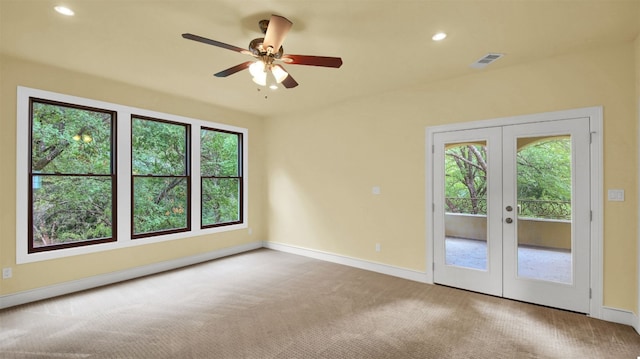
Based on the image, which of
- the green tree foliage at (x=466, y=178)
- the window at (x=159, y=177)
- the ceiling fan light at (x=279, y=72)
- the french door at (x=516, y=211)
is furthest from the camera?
the window at (x=159, y=177)

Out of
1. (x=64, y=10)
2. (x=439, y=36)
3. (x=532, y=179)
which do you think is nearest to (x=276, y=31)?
(x=439, y=36)

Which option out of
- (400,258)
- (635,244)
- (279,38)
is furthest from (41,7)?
(635,244)

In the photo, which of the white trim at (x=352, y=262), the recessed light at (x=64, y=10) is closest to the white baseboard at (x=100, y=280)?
the white trim at (x=352, y=262)

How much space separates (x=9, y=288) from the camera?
10.6ft

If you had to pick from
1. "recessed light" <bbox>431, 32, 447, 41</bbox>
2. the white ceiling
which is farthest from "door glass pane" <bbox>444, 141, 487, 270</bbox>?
"recessed light" <bbox>431, 32, 447, 41</bbox>

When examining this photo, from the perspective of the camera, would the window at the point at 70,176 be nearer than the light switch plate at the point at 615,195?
No

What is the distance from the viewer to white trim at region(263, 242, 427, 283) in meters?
4.13

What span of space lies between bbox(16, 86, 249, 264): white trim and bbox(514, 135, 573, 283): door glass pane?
4.60 metres

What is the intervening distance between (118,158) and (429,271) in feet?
15.1

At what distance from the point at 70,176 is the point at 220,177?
2.20 meters

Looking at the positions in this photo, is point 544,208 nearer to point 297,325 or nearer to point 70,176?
point 297,325

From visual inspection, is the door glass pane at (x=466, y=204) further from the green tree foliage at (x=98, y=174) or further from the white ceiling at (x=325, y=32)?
the green tree foliage at (x=98, y=174)

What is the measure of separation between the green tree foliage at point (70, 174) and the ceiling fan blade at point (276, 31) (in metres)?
3.04

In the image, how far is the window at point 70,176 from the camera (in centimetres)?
346
